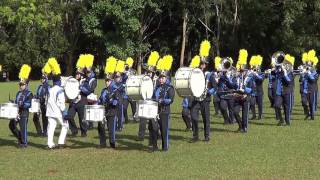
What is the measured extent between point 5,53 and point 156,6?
16.4m

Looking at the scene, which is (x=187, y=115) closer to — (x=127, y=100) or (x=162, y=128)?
(x=127, y=100)

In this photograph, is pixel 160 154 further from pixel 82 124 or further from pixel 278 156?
pixel 82 124

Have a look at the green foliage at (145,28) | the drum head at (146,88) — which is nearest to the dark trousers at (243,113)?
the drum head at (146,88)

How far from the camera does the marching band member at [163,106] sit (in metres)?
14.6

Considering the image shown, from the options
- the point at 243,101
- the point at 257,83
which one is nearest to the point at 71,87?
the point at 243,101

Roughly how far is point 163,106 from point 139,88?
0.73 meters

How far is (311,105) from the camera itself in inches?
811

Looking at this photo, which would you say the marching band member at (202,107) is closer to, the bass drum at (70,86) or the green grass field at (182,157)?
the green grass field at (182,157)

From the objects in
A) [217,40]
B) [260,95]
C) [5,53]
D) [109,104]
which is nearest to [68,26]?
[5,53]

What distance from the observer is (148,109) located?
1389 cm

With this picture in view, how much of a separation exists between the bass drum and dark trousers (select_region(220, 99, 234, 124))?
4.88 metres

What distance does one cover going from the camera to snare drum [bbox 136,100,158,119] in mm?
13875

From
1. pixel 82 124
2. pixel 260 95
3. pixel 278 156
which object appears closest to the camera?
pixel 278 156

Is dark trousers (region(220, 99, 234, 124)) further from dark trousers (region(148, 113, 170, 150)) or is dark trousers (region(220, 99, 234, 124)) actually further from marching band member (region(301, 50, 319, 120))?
dark trousers (region(148, 113, 170, 150))
